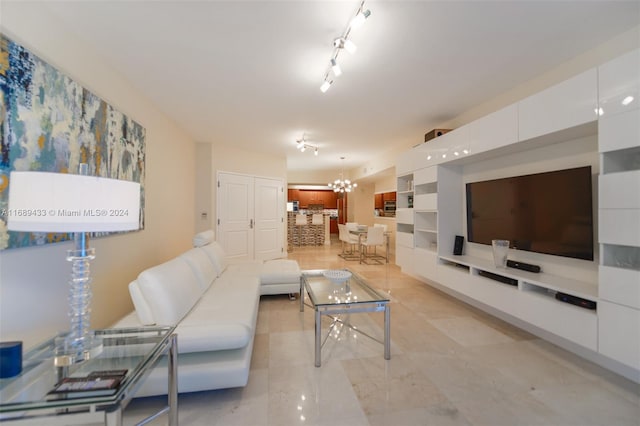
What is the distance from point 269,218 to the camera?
6410mm

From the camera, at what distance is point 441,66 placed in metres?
2.42

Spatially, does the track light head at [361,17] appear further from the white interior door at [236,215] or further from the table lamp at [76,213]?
the white interior door at [236,215]

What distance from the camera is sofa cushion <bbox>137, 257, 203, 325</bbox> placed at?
5.52 feet

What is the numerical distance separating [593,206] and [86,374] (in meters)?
3.64

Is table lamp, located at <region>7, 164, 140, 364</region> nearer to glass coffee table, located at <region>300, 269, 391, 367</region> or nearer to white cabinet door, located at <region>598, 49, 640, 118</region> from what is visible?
glass coffee table, located at <region>300, 269, 391, 367</region>

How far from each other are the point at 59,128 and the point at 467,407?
3255mm

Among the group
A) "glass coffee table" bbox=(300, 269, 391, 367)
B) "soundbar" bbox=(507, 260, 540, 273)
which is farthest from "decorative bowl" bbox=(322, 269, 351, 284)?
"soundbar" bbox=(507, 260, 540, 273)

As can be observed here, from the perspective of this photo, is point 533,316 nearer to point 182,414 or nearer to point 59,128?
point 182,414

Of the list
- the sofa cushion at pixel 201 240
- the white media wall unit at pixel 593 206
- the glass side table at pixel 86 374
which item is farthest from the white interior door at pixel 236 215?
the glass side table at pixel 86 374

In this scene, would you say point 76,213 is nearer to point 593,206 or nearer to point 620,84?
point 620,84

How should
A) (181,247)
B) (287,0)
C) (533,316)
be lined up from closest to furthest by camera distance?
(287,0) → (533,316) → (181,247)

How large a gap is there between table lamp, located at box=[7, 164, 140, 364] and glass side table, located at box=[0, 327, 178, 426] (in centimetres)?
8

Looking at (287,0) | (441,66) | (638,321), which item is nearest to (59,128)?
(287,0)

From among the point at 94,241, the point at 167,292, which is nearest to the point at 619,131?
the point at 167,292
